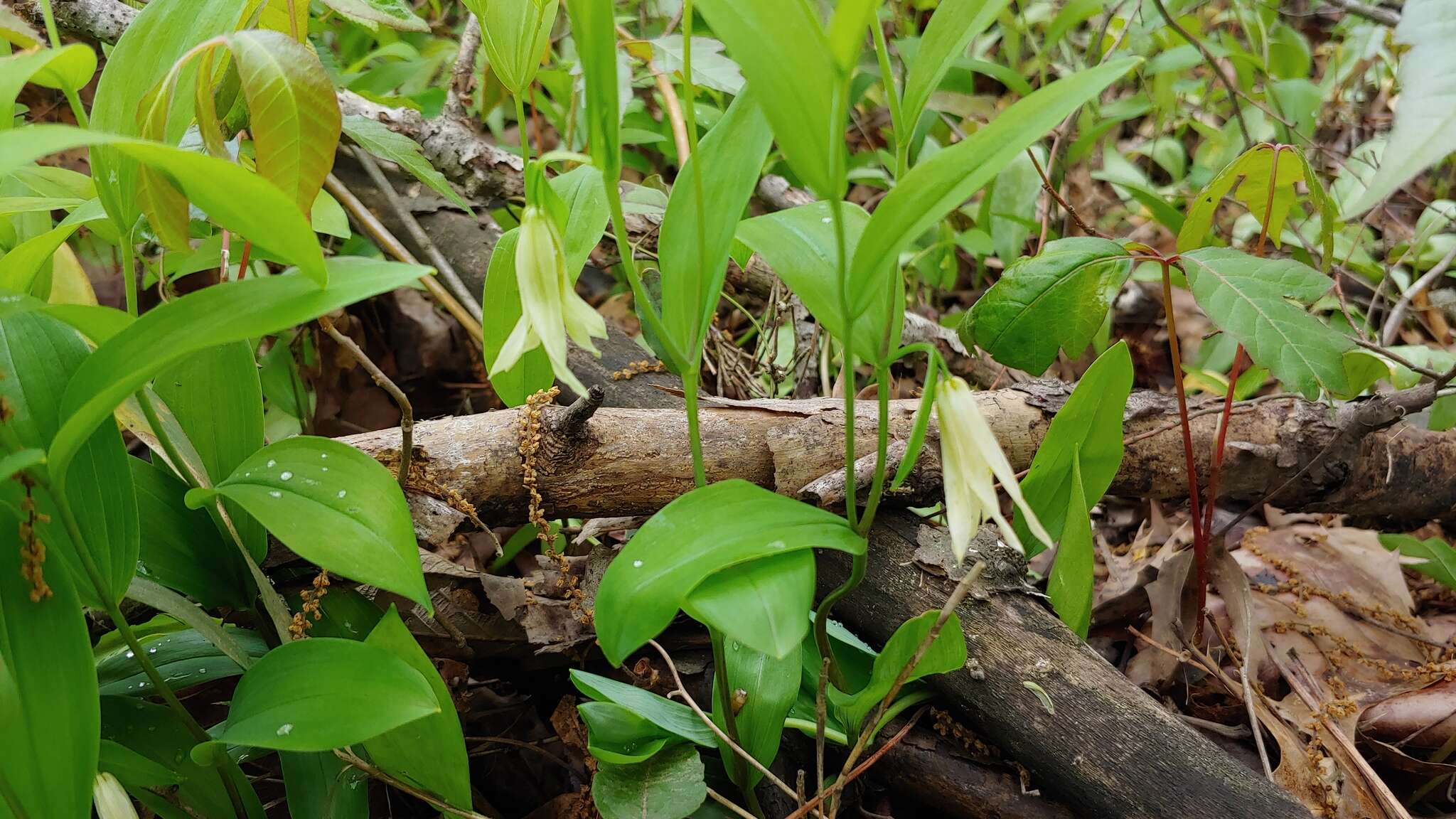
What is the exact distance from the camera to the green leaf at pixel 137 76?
0.72 meters

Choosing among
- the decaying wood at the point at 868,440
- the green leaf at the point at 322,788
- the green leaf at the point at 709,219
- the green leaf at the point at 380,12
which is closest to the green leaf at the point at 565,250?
the decaying wood at the point at 868,440

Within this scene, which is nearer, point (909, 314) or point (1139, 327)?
point (909, 314)

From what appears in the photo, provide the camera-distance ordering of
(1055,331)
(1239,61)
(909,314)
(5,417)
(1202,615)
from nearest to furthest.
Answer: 1. (5,417)
2. (1055,331)
3. (1202,615)
4. (909,314)
5. (1239,61)

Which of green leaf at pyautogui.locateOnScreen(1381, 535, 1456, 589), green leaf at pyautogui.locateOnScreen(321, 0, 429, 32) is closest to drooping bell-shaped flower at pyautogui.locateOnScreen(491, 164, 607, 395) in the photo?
green leaf at pyautogui.locateOnScreen(321, 0, 429, 32)

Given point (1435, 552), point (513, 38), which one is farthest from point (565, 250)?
point (1435, 552)

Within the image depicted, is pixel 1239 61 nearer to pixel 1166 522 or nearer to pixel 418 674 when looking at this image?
pixel 1166 522

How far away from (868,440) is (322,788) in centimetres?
70

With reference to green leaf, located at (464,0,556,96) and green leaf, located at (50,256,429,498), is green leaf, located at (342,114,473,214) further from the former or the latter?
green leaf, located at (50,256,429,498)

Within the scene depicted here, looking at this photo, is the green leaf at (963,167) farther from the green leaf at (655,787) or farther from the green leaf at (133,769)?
the green leaf at (133,769)

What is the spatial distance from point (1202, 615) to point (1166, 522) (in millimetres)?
367

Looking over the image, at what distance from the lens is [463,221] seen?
1641 millimetres

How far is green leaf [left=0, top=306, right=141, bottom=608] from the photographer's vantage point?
0.67 meters

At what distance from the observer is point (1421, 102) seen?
0.54m

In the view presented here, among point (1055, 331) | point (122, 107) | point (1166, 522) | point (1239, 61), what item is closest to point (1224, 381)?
point (1166, 522)
